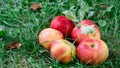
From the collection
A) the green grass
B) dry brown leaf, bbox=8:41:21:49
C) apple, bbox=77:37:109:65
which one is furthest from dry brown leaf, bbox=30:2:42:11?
apple, bbox=77:37:109:65

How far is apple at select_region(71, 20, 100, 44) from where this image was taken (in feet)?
8.15

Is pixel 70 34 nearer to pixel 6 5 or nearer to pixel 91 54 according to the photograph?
pixel 91 54

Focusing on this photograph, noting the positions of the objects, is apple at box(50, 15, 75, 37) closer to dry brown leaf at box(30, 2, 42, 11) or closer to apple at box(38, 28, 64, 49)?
apple at box(38, 28, 64, 49)

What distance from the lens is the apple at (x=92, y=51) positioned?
95.3 inches

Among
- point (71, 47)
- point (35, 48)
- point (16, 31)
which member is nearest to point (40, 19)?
point (16, 31)

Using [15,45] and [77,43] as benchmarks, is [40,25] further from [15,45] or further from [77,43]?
[77,43]

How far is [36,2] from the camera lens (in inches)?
132

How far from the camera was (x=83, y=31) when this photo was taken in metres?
2.48

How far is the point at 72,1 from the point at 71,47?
0.93 metres

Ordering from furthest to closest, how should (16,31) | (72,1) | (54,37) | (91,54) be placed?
(72,1)
(16,31)
(54,37)
(91,54)

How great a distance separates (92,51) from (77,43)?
0.84 ft

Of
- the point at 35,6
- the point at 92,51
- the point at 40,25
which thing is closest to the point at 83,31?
the point at 92,51

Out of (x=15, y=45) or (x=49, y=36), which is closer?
(x=49, y=36)

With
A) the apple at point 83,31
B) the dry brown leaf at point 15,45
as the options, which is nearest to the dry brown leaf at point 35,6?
the dry brown leaf at point 15,45
